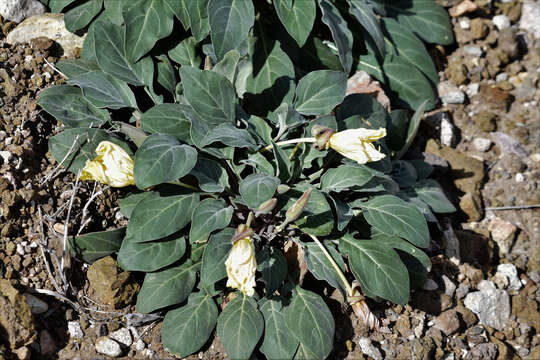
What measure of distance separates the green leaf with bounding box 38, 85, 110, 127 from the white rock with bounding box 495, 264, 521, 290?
2.49 m

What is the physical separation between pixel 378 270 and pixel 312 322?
1.35 ft

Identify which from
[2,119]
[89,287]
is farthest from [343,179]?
[2,119]

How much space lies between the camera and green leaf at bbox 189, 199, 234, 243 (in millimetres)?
2820

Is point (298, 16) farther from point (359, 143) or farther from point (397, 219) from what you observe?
point (397, 219)

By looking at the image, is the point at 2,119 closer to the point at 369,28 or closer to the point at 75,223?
the point at 75,223

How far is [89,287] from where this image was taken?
3047 mm

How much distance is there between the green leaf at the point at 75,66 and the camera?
3375 mm

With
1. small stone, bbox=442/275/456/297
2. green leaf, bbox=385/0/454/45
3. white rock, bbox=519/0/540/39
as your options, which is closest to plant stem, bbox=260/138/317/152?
small stone, bbox=442/275/456/297

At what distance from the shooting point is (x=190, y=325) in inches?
114

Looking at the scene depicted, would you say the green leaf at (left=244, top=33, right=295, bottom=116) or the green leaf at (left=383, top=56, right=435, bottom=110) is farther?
the green leaf at (left=383, top=56, right=435, bottom=110)

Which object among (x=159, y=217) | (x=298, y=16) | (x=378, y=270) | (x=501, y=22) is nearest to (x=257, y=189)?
(x=159, y=217)

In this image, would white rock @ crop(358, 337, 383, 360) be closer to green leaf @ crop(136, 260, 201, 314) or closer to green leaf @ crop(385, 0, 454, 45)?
green leaf @ crop(136, 260, 201, 314)

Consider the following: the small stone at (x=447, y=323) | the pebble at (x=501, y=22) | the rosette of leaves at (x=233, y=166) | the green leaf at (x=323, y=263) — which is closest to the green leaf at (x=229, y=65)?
the rosette of leaves at (x=233, y=166)

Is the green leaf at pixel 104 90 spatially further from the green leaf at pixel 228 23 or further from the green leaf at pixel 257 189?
the green leaf at pixel 257 189
